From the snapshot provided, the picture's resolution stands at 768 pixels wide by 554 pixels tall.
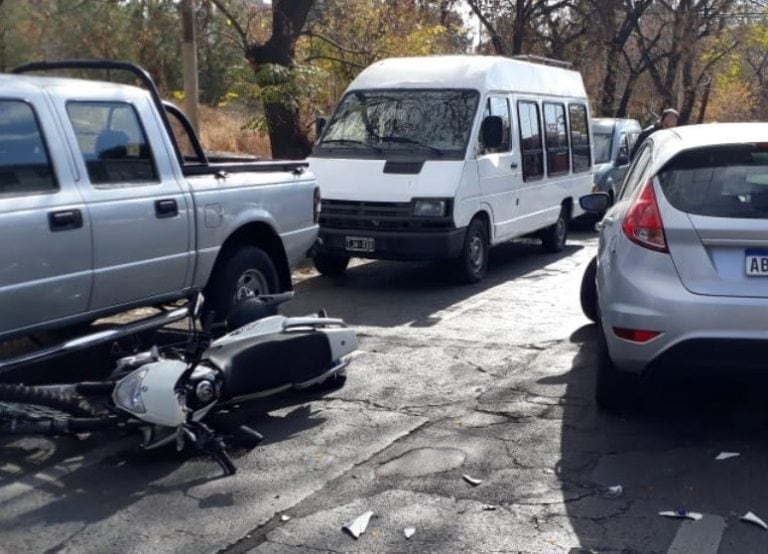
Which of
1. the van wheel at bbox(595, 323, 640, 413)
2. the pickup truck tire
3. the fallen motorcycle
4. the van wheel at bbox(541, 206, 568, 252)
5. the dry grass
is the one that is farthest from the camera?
the dry grass

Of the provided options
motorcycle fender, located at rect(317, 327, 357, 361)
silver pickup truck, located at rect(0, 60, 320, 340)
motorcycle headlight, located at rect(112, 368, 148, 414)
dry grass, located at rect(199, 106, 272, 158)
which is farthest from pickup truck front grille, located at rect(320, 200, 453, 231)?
dry grass, located at rect(199, 106, 272, 158)

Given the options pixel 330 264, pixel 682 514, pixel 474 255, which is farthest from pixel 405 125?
pixel 682 514

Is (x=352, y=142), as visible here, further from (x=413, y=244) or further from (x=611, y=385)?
(x=611, y=385)

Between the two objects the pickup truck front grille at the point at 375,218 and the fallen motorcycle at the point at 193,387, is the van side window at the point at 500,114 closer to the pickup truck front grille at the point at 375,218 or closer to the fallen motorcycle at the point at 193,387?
the pickup truck front grille at the point at 375,218

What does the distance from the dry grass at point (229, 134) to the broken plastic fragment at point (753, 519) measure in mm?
15451

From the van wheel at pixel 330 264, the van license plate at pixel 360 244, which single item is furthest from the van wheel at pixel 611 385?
the van wheel at pixel 330 264

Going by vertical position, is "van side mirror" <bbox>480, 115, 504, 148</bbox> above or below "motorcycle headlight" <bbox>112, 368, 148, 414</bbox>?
above

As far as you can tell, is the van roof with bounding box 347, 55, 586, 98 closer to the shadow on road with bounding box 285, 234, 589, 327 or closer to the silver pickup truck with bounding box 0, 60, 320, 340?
the shadow on road with bounding box 285, 234, 589, 327

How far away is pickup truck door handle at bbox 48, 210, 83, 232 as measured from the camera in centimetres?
614

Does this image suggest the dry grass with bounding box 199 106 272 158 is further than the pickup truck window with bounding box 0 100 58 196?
Yes

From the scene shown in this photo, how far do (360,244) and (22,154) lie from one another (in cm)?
545

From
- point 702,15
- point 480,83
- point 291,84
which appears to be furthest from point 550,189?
point 702,15

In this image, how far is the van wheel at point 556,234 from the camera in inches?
586

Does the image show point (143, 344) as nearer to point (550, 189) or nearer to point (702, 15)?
point (550, 189)
